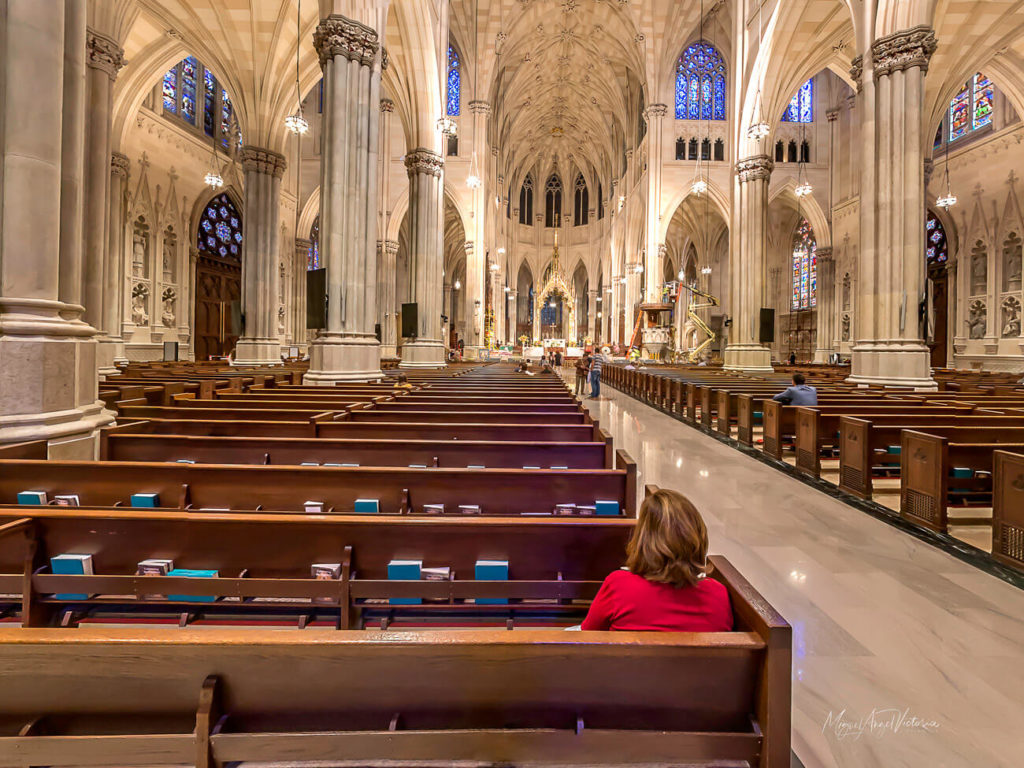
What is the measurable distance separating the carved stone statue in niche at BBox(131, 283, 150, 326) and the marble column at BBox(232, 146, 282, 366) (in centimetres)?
572

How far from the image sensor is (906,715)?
2307 mm

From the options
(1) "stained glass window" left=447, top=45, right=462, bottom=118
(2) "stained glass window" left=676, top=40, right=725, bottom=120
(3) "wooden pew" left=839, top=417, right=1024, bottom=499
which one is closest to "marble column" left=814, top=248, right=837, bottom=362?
(2) "stained glass window" left=676, top=40, right=725, bottom=120

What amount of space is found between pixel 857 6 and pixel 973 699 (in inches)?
591

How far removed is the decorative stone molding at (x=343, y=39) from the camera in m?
10.2

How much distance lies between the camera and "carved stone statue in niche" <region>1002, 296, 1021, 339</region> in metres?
19.3

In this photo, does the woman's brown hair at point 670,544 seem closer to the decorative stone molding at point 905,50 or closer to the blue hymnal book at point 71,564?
the blue hymnal book at point 71,564

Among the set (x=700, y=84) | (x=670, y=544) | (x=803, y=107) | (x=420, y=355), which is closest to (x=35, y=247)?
(x=670, y=544)

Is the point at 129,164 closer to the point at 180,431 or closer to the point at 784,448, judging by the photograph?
the point at 180,431

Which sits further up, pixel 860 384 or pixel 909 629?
pixel 860 384

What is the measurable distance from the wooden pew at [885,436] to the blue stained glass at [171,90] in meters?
24.9

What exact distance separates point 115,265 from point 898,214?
19853mm

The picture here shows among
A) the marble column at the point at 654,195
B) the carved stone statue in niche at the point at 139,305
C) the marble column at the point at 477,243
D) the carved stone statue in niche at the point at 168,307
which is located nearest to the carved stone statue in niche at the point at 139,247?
the carved stone statue in niche at the point at 139,305

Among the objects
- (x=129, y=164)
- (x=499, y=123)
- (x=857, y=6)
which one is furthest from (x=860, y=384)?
(x=499, y=123)

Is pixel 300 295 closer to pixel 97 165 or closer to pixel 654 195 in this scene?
pixel 97 165
